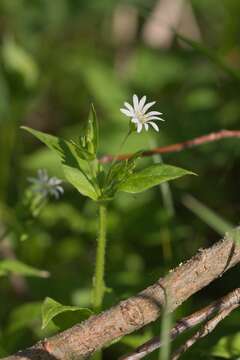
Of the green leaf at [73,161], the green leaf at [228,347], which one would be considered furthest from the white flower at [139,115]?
the green leaf at [228,347]

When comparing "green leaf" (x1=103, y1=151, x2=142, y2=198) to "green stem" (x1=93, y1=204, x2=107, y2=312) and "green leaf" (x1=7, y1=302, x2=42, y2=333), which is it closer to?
"green stem" (x1=93, y1=204, x2=107, y2=312)

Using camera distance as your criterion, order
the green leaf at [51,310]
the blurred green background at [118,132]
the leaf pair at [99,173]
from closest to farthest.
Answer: the green leaf at [51,310] → the leaf pair at [99,173] → the blurred green background at [118,132]

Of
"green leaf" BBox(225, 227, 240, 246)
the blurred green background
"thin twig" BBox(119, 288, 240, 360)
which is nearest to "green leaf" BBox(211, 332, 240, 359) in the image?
the blurred green background

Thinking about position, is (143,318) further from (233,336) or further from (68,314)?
(233,336)

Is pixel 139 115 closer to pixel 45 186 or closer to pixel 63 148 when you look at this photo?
pixel 63 148

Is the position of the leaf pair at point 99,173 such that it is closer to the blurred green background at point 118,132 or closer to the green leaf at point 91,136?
the green leaf at point 91,136

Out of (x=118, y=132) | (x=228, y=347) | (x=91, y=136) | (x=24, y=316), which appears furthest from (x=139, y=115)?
(x=118, y=132)
